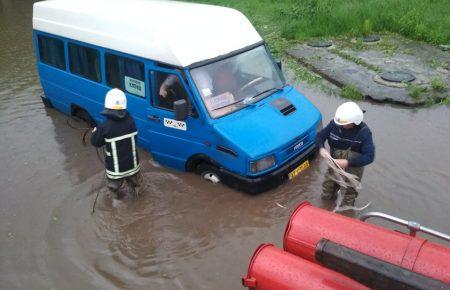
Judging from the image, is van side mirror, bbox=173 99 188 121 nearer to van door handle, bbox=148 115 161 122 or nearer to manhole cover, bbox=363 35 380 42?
van door handle, bbox=148 115 161 122

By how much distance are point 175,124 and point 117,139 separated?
3.50ft

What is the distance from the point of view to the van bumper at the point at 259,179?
21.2ft

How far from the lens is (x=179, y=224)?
6523mm

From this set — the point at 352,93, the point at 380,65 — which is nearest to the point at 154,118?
the point at 352,93

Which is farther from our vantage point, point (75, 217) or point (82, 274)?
point (75, 217)

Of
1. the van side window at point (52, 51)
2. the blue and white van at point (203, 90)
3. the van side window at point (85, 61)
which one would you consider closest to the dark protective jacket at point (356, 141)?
the blue and white van at point (203, 90)

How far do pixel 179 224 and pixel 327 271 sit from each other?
10.8 feet

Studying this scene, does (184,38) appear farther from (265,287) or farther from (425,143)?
(425,143)

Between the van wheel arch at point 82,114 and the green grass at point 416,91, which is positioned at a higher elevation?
the green grass at point 416,91

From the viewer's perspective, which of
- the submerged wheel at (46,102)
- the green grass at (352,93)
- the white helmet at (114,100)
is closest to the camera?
the white helmet at (114,100)

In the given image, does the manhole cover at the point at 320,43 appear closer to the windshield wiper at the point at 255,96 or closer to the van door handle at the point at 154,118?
the windshield wiper at the point at 255,96

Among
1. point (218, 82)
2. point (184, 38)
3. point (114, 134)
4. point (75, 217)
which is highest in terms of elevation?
point (184, 38)

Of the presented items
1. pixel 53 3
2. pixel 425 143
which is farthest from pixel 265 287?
pixel 53 3

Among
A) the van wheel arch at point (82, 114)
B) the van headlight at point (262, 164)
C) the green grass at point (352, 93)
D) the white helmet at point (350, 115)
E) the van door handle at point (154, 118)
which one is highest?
the white helmet at point (350, 115)
